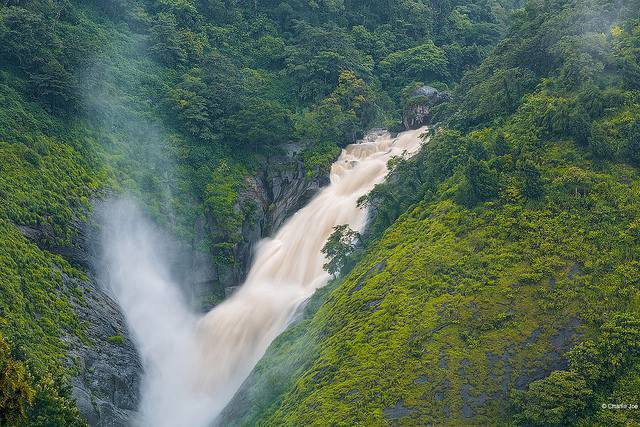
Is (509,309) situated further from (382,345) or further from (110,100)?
(110,100)

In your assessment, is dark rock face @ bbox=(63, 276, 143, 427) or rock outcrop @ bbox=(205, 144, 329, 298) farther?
rock outcrop @ bbox=(205, 144, 329, 298)

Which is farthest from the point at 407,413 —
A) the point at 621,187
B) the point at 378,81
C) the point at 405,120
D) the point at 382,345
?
the point at 378,81

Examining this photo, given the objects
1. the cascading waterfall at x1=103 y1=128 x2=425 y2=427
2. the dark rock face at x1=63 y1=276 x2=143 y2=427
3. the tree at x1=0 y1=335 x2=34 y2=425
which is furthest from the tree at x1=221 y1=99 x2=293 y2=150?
the tree at x1=0 y1=335 x2=34 y2=425

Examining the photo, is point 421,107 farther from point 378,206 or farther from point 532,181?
point 532,181

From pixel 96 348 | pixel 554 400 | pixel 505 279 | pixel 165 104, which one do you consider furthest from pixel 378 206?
pixel 165 104

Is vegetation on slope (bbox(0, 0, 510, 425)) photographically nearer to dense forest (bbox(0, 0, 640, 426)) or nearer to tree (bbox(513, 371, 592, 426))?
dense forest (bbox(0, 0, 640, 426))

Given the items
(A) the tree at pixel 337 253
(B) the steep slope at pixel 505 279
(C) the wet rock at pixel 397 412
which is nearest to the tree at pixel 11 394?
(B) the steep slope at pixel 505 279
